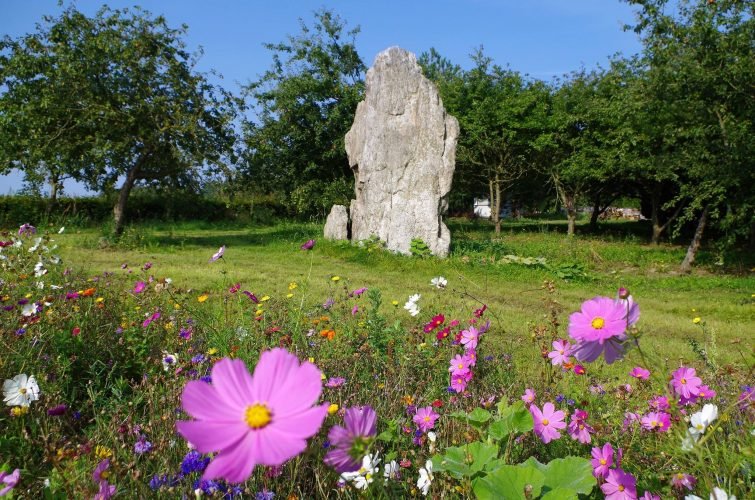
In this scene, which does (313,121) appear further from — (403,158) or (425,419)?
(425,419)

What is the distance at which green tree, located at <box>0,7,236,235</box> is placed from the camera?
11.4 m

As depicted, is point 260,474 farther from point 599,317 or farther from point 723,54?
point 723,54

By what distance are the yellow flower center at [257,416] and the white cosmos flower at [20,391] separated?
4.72ft

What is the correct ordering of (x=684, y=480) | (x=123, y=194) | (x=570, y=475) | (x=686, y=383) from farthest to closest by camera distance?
(x=123, y=194) < (x=686, y=383) < (x=684, y=480) < (x=570, y=475)

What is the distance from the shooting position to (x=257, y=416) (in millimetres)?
601

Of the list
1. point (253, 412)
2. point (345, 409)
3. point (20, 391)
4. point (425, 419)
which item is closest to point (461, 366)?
point (425, 419)

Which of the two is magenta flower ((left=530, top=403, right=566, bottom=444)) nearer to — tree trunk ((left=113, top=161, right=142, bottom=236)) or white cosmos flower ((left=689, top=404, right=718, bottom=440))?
white cosmos flower ((left=689, top=404, right=718, bottom=440))

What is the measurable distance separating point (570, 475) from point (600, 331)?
53 cm

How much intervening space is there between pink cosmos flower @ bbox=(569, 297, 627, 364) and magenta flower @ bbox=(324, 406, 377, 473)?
0.35 metres

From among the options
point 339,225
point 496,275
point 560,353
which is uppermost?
point 560,353

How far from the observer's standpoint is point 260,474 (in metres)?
1.71

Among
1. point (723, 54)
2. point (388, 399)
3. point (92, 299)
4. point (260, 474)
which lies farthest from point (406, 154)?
point (260, 474)

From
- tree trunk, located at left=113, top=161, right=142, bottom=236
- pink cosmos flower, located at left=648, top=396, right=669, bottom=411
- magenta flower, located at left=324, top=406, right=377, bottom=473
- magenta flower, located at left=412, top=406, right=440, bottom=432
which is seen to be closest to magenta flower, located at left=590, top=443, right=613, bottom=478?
pink cosmos flower, located at left=648, top=396, right=669, bottom=411

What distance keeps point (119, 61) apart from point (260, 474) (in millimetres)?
12277
